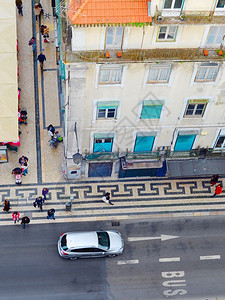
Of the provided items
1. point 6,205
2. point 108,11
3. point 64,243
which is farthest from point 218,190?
point 108,11

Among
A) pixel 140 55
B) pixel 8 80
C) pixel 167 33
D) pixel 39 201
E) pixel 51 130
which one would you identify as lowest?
pixel 39 201

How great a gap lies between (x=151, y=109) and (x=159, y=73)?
304cm

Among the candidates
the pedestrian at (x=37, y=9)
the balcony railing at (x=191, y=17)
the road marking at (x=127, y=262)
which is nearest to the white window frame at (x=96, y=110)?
the balcony railing at (x=191, y=17)

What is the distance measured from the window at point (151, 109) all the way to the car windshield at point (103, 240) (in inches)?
336

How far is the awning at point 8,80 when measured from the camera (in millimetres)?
32688

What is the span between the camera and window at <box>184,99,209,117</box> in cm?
2884

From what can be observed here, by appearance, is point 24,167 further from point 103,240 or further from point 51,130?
point 103,240

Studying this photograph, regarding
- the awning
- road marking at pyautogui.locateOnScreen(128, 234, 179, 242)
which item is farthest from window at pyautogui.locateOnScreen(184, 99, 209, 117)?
the awning

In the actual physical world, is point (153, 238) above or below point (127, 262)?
above

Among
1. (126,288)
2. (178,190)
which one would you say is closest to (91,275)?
(126,288)

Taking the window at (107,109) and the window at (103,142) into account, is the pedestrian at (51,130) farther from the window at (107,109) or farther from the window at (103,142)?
the window at (107,109)

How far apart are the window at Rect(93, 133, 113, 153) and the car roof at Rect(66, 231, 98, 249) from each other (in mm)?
6096

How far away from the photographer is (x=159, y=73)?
26828 mm

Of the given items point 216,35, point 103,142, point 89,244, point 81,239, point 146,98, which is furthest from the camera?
point 103,142
